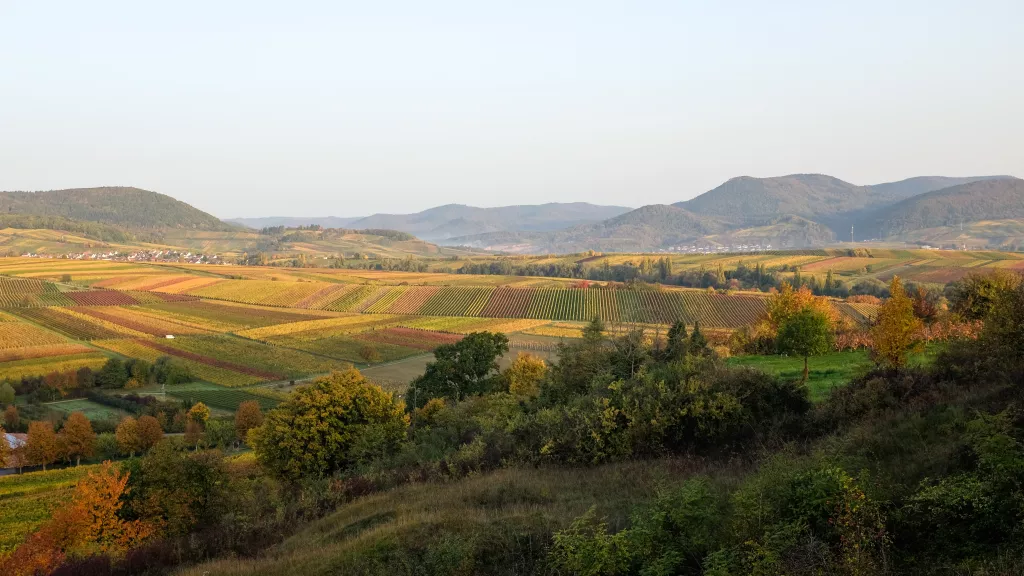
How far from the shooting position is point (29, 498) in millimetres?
43500

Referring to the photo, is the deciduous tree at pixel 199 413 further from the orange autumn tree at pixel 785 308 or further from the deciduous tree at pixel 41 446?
the orange autumn tree at pixel 785 308

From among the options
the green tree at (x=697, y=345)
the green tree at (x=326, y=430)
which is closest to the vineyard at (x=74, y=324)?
the green tree at (x=326, y=430)

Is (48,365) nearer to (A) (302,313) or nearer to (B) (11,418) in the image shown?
(B) (11,418)

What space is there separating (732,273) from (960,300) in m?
115

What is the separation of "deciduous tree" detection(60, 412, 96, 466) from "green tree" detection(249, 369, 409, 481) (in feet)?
102

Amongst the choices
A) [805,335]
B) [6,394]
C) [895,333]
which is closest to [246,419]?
[6,394]

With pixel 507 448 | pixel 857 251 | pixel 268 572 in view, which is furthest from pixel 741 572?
pixel 857 251

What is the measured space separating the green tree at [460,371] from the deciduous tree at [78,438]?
26.4 metres

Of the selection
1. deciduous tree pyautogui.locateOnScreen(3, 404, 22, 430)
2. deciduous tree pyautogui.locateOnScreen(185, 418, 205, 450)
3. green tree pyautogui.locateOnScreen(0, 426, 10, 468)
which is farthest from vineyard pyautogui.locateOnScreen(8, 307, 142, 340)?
deciduous tree pyautogui.locateOnScreen(185, 418, 205, 450)

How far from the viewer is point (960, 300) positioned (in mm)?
27172

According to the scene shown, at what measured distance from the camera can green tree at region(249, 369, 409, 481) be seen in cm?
2917

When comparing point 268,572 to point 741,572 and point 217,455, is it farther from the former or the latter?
point 217,455

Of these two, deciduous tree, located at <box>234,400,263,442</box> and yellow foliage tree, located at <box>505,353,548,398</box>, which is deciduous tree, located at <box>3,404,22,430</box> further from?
yellow foliage tree, located at <box>505,353,548,398</box>

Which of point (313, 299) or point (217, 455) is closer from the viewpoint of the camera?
point (217, 455)
